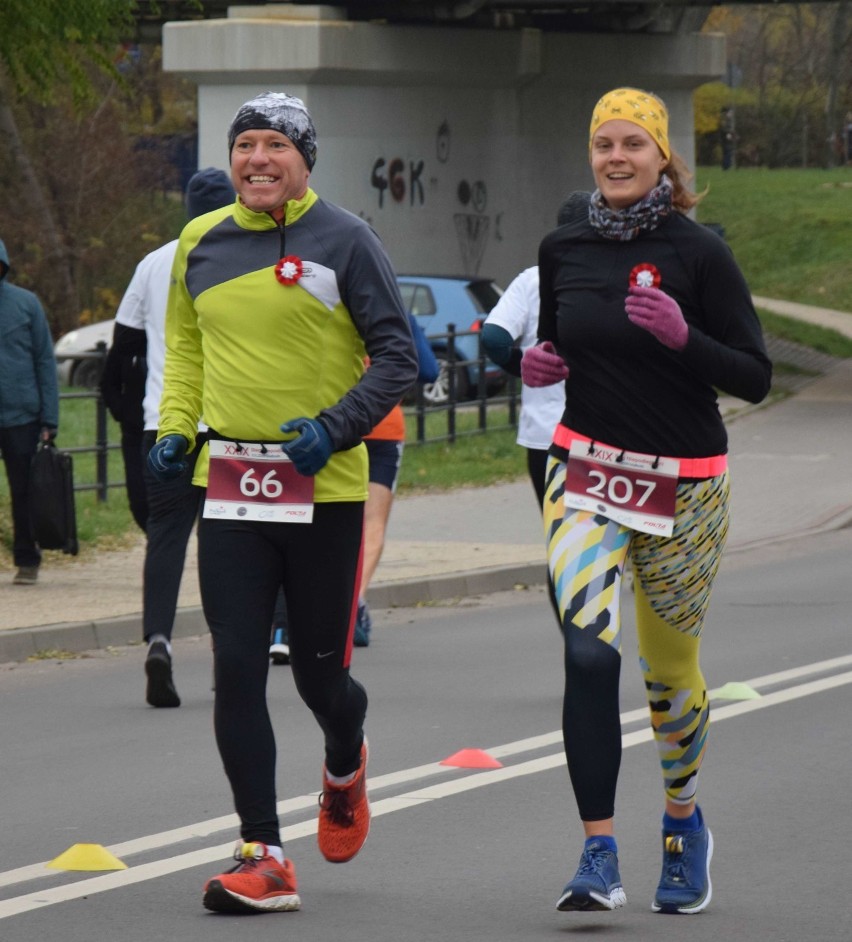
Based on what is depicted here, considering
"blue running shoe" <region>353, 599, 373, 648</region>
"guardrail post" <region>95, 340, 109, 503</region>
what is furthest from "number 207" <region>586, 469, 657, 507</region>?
"guardrail post" <region>95, 340, 109, 503</region>

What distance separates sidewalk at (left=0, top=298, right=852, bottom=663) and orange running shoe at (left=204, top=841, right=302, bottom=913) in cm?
497

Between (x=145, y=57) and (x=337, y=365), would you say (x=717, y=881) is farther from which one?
(x=145, y=57)

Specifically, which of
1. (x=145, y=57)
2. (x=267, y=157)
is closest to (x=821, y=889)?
(x=267, y=157)

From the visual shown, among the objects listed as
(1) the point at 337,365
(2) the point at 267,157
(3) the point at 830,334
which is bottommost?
(3) the point at 830,334

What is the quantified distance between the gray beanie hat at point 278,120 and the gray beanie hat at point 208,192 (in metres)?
2.76

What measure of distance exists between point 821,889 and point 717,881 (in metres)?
0.27

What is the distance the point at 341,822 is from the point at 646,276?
1605 mm

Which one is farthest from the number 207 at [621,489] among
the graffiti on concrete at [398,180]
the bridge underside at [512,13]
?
the graffiti on concrete at [398,180]

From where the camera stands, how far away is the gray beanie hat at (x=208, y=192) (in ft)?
26.2

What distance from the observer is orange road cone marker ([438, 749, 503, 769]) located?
23.7ft

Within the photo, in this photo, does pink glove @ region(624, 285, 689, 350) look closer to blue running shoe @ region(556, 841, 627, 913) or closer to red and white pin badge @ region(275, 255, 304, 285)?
red and white pin badge @ region(275, 255, 304, 285)

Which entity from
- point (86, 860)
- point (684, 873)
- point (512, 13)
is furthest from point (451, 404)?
point (512, 13)

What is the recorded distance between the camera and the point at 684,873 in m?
5.16

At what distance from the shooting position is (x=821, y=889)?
5.52 meters
